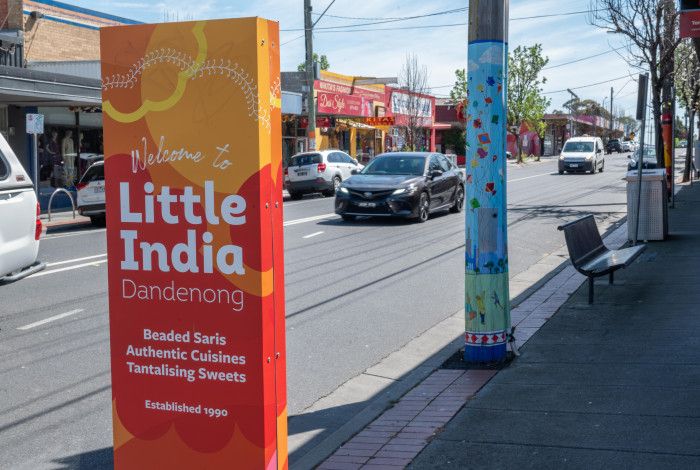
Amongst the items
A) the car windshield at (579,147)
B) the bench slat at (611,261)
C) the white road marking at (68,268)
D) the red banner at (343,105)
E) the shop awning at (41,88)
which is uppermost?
the red banner at (343,105)

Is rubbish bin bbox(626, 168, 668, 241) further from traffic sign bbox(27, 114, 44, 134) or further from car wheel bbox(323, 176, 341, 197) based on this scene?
car wheel bbox(323, 176, 341, 197)

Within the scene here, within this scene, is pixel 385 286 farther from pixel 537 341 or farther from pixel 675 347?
pixel 675 347

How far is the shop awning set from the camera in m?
20.5

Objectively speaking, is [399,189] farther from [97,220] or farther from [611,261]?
[611,261]

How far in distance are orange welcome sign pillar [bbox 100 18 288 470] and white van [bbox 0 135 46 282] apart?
5366 mm

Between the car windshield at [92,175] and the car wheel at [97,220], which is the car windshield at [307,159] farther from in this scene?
the car windshield at [92,175]

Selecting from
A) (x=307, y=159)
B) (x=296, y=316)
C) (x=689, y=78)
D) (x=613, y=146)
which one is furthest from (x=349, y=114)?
(x=613, y=146)

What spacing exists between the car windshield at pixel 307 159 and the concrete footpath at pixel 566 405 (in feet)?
66.2

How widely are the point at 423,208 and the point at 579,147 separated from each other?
28407 millimetres

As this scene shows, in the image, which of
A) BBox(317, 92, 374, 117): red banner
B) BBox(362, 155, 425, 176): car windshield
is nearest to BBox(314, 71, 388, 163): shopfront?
BBox(317, 92, 374, 117): red banner

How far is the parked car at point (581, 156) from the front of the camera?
4381 cm

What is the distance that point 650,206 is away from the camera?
14.5m

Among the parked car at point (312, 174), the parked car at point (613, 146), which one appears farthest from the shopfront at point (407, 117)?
the parked car at point (613, 146)

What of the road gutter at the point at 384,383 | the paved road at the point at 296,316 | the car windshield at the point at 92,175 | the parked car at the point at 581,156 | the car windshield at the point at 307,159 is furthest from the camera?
the parked car at the point at 581,156
